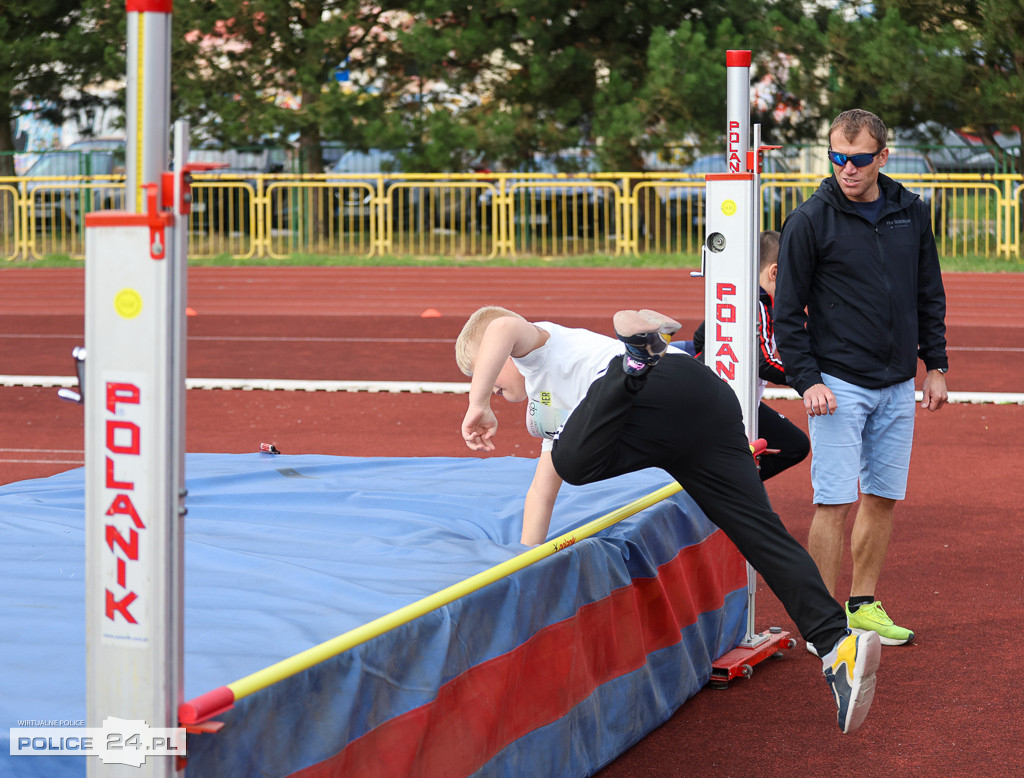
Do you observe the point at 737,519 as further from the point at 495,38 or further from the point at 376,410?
the point at 495,38

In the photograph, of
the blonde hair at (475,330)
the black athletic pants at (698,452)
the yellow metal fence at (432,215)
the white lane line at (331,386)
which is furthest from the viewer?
the yellow metal fence at (432,215)

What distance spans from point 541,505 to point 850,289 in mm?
1510

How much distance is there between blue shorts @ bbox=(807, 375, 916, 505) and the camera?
4.56 meters

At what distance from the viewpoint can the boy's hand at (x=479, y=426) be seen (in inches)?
147

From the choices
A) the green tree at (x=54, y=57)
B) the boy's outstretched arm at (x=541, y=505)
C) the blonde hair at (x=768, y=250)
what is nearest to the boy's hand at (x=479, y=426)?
the boy's outstretched arm at (x=541, y=505)

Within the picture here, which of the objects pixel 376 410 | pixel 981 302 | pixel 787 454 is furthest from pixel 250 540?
pixel 981 302

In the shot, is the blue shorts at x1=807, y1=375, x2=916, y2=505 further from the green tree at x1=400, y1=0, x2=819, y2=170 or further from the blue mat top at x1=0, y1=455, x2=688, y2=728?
the green tree at x1=400, y1=0, x2=819, y2=170

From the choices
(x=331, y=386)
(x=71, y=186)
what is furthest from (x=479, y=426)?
(x=71, y=186)

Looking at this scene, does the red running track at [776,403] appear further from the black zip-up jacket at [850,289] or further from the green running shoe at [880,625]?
the black zip-up jacket at [850,289]

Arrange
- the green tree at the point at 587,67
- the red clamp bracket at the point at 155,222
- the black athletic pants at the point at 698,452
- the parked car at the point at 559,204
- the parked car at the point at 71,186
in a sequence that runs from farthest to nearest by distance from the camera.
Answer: the parked car at the point at 71,186 → the green tree at the point at 587,67 → the parked car at the point at 559,204 → the black athletic pants at the point at 698,452 → the red clamp bracket at the point at 155,222

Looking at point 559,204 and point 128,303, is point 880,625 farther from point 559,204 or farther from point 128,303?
point 559,204

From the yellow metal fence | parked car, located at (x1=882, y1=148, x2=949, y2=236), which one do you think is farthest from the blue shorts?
the yellow metal fence

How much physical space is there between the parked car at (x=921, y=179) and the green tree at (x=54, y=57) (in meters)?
13.1

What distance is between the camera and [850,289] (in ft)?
14.9
